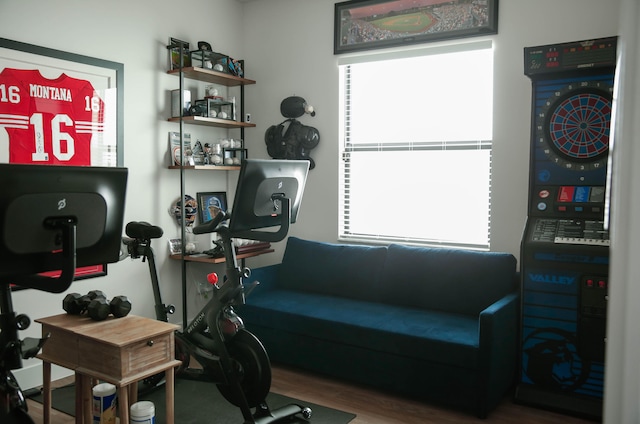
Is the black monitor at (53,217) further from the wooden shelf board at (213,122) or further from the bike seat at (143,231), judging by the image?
the wooden shelf board at (213,122)

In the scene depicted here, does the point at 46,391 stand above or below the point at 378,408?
above

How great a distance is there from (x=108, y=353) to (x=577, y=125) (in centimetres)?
273

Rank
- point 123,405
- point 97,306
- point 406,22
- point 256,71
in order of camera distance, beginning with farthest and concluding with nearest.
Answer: point 256,71 → point 406,22 → point 97,306 → point 123,405

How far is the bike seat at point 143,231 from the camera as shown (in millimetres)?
3016

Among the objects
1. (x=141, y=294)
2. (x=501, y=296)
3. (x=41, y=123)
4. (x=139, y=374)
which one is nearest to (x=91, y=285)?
(x=141, y=294)

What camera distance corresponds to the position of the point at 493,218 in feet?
12.4

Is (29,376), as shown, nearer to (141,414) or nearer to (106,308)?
(106,308)

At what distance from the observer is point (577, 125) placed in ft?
9.94

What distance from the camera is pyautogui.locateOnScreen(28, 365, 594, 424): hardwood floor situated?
295cm

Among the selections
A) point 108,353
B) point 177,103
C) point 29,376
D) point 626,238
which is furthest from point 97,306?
point 626,238

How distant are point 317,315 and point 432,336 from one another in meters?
0.80

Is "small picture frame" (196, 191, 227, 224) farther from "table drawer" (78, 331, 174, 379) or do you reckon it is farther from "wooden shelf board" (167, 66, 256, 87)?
"table drawer" (78, 331, 174, 379)

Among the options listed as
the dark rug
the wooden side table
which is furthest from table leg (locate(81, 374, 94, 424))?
the dark rug

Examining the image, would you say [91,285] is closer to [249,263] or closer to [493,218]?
[249,263]
